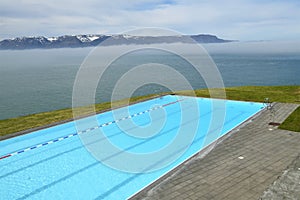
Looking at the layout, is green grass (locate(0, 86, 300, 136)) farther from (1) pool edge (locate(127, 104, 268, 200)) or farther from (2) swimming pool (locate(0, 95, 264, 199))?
(1) pool edge (locate(127, 104, 268, 200))

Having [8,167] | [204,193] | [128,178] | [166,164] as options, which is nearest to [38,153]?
[8,167]

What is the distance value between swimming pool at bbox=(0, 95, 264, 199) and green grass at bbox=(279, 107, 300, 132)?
95.7 inches

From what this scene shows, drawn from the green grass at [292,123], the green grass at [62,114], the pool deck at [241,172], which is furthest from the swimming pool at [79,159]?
the green grass at [292,123]

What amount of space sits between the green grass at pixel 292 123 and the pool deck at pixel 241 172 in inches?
24.0

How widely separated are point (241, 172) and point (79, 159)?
563 cm

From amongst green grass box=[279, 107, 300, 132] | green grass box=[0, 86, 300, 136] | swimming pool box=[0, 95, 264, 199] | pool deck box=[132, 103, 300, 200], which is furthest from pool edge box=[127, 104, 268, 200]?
green grass box=[0, 86, 300, 136]

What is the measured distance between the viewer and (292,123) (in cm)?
1125

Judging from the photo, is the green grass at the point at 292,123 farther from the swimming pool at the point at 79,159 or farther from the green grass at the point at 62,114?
the swimming pool at the point at 79,159

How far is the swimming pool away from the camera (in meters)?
7.55

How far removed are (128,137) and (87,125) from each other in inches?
100

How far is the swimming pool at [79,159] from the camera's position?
7.55 meters

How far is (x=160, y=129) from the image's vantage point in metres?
12.9

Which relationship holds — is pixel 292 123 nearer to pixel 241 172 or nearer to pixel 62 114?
pixel 241 172

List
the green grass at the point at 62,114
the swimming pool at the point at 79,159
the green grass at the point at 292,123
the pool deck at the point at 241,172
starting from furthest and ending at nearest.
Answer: the green grass at the point at 62,114
the green grass at the point at 292,123
the swimming pool at the point at 79,159
the pool deck at the point at 241,172
